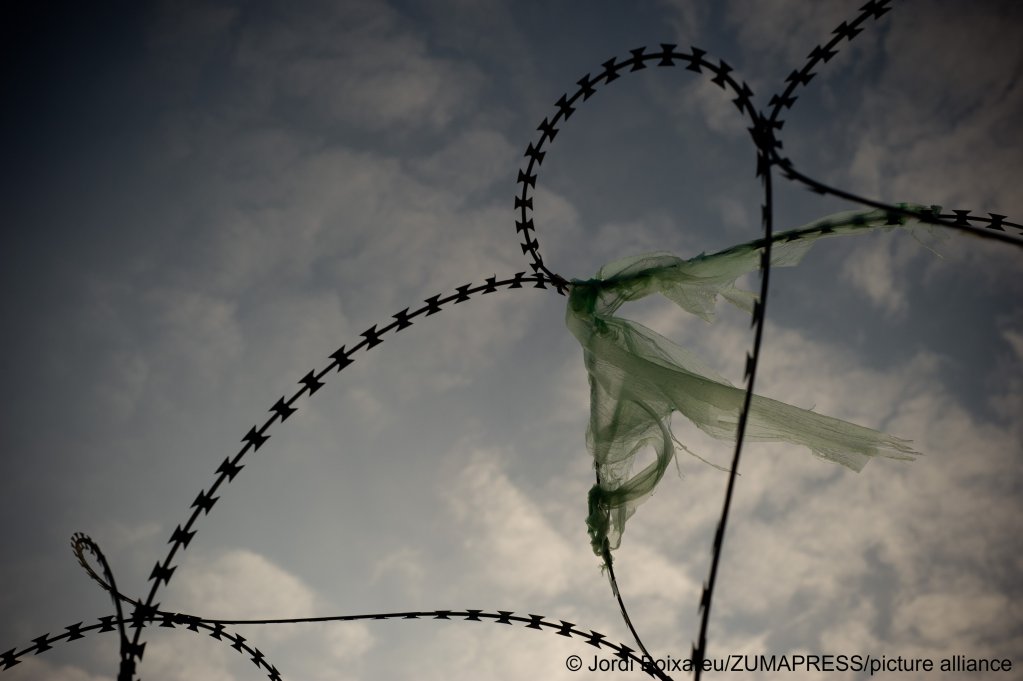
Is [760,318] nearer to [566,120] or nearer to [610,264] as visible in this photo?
[610,264]

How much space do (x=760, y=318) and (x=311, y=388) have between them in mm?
1798

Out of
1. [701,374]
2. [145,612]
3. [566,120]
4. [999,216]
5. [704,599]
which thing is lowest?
[145,612]

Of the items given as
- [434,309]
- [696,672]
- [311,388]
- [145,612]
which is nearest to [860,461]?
[696,672]

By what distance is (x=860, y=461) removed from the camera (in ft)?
8.30

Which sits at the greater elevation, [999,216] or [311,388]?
[999,216]

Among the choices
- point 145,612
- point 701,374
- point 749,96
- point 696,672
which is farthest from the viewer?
point 701,374

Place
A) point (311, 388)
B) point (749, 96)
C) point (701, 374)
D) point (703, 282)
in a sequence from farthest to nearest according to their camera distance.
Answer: point (703, 282) → point (701, 374) → point (311, 388) → point (749, 96)

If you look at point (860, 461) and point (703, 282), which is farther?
point (703, 282)

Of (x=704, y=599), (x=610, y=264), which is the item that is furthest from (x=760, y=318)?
(x=610, y=264)

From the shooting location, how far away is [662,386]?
8.96 ft

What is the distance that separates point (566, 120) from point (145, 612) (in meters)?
2.79

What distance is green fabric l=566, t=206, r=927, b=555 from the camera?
2631mm

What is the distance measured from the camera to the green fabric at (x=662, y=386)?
2.63 m

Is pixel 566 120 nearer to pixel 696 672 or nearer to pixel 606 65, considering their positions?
pixel 606 65
